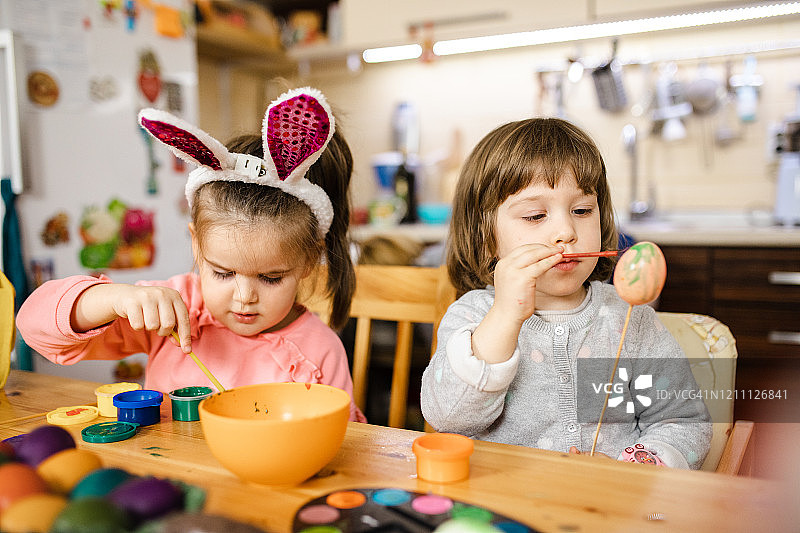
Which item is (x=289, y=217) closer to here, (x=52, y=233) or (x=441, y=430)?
(x=441, y=430)

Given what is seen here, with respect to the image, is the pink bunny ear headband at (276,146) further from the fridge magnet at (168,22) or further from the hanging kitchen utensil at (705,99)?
the hanging kitchen utensil at (705,99)

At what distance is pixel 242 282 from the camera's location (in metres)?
0.93

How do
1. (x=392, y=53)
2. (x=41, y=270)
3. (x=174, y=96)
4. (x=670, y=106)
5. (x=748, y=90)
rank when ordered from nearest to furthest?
1. (x=41, y=270)
2. (x=174, y=96)
3. (x=748, y=90)
4. (x=670, y=106)
5. (x=392, y=53)

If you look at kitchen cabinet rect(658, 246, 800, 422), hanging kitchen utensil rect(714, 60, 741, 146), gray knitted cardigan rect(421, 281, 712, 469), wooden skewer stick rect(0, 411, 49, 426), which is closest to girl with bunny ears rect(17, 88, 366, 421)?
wooden skewer stick rect(0, 411, 49, 426)

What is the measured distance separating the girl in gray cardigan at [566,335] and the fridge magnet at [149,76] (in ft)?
5.18

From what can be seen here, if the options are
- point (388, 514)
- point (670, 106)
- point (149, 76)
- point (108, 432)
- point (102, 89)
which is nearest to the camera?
point (388, 514)

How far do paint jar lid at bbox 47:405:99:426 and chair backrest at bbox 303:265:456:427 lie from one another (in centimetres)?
43

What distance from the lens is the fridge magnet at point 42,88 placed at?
6.10 feet

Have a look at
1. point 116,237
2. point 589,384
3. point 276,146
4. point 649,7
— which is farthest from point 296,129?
point 649,7

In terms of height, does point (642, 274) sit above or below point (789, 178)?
below

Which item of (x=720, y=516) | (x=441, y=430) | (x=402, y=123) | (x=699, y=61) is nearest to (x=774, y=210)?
(x=699, y=61)

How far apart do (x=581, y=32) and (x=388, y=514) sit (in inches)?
99.9

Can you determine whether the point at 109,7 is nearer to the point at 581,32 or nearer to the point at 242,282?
the point at 242,282

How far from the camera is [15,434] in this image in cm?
74
